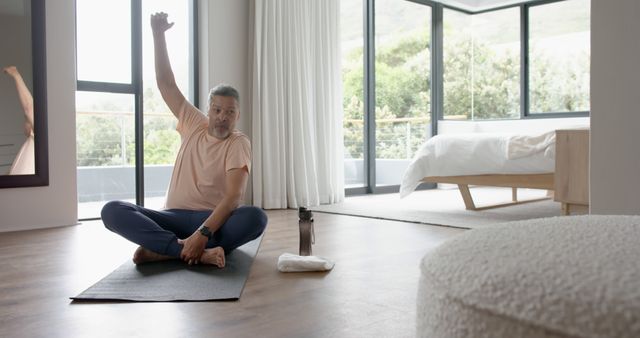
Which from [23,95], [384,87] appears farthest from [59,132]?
[384,87]

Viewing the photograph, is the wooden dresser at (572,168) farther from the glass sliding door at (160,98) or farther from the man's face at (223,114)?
the glass sliding door at (160,98)

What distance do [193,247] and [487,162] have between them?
7.82 ft

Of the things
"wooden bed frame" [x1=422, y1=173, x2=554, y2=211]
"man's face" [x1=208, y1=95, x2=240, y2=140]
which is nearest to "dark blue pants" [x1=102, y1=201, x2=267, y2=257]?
"man's face" [x1=208, y1=95, x2=240, y2=140]

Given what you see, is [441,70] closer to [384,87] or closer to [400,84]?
[400,84]

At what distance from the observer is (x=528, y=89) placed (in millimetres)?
6602

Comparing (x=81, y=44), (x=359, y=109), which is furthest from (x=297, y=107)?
(x=81, y=44)

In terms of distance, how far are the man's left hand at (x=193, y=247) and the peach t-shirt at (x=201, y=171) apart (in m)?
0.26

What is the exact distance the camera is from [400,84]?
240 inches

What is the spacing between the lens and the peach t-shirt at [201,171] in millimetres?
2395

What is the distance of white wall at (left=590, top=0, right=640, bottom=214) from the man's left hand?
151 cm

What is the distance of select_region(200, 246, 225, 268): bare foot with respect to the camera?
2.20 metres

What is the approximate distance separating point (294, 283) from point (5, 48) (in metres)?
2.53

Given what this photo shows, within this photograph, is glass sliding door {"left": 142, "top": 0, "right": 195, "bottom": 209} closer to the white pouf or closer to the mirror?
the mirror

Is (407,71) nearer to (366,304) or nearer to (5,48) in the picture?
(5,48)
